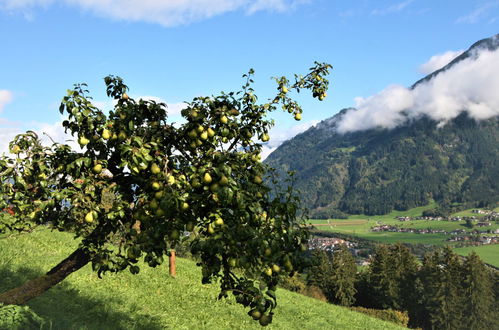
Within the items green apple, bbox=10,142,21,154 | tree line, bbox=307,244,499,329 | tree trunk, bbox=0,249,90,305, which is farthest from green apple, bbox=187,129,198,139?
tree line, bbox=307,244,499,329

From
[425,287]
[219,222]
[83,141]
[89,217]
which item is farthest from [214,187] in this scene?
[425,287]

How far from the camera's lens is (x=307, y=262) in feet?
19.7

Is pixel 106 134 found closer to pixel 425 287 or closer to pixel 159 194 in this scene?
pixel 159 194

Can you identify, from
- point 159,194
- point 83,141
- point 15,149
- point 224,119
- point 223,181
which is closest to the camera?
point 223,181

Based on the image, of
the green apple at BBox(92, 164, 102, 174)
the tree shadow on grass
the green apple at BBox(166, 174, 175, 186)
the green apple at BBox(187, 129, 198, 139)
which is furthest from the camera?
the tree shadow on grass

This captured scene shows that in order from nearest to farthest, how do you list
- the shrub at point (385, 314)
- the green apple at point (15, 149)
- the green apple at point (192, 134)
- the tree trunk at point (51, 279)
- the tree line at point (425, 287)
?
1. the green apple at point (192, 134)
2. the green apple at point (15, 149)
3. the tree trunk at point (51, 279)
4. the shrub at point (385, 314)
5. the tree line at point (425, 287)

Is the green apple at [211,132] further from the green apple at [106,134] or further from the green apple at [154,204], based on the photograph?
the green apple at [106,134]

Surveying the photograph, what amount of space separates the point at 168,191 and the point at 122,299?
49.8 feet

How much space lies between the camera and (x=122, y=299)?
1839cm

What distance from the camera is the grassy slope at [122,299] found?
15.2 metres

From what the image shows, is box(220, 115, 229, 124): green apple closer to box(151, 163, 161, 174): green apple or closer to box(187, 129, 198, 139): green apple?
box(187, 129, 198, 139): green apple

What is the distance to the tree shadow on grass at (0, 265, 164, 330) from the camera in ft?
46.0

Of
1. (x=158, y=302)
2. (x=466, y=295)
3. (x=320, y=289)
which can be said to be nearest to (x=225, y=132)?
(x=158, y=302)

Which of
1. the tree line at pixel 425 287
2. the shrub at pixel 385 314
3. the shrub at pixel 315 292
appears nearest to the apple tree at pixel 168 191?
the shrub at pixel 385 314
